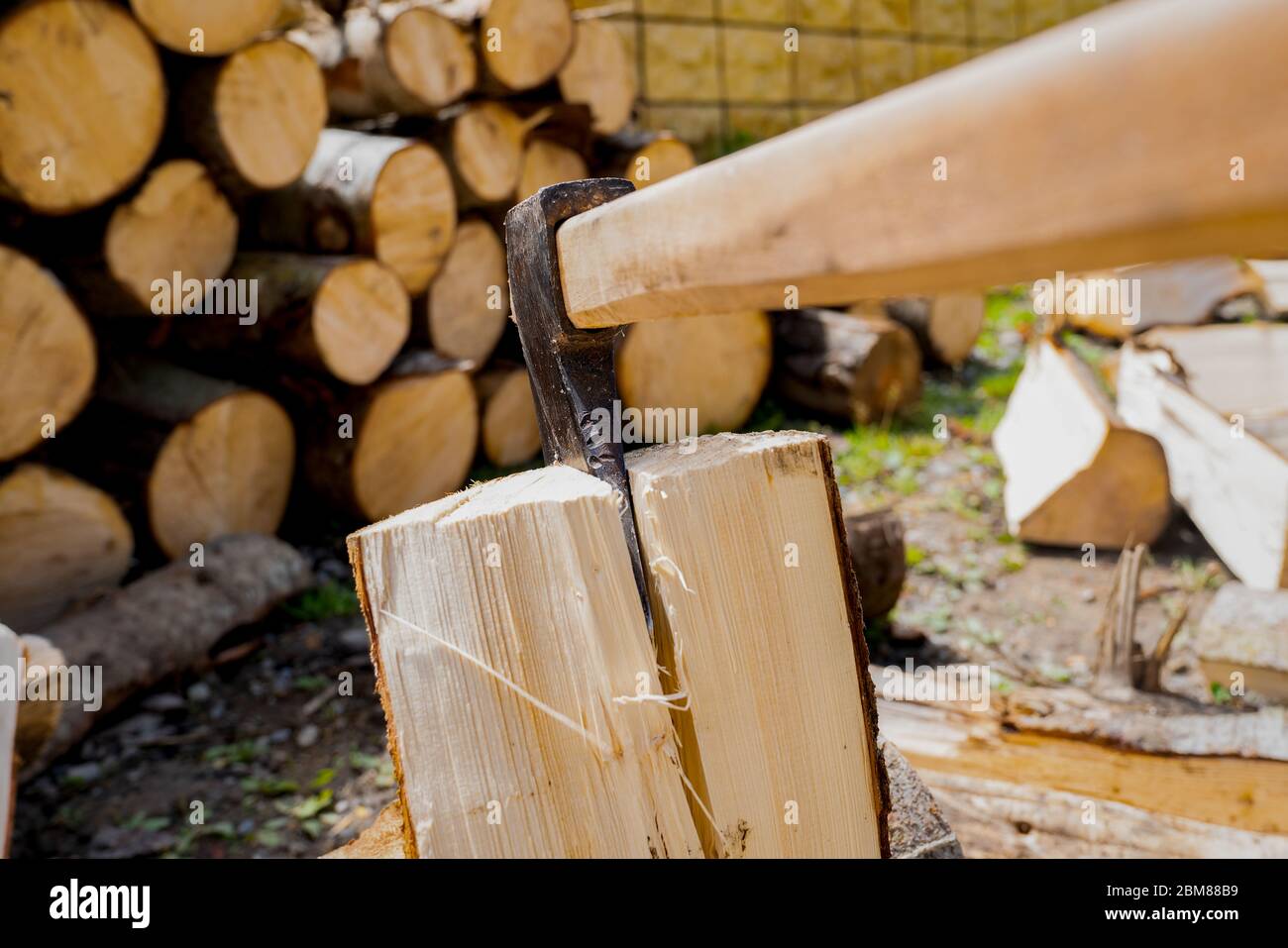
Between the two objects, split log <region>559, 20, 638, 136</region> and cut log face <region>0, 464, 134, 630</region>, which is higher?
split log <region>559, 20, 638, 136</region>

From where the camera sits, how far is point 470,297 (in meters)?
4.02

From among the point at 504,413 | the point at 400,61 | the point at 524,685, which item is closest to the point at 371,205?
the point at 400,61

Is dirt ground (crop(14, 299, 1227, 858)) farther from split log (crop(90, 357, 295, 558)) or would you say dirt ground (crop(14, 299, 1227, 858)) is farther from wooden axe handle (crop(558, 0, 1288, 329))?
wooden axe handle (crop(558, 0, 1288, 329))

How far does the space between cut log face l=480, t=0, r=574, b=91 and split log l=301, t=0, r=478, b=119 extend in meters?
0.09

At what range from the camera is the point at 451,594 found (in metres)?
0.93

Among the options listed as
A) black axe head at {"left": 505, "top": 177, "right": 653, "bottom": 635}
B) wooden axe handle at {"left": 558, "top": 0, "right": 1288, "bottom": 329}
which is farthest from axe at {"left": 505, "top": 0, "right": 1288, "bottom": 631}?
black axe head at {"left": 505, "top": 177, "right": 653, "bottom": 635}

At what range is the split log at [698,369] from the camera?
4.51 m

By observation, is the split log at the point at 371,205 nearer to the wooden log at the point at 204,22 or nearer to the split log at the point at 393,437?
the split log at the point at 393,437

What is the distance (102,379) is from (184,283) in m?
0.42

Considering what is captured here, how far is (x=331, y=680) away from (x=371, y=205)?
1.59m

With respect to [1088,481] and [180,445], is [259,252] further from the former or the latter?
[1088,481]

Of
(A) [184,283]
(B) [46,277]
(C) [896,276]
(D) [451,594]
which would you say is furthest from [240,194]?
(C) [896,276]

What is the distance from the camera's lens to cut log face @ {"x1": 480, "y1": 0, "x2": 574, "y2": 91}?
3.66 metres
